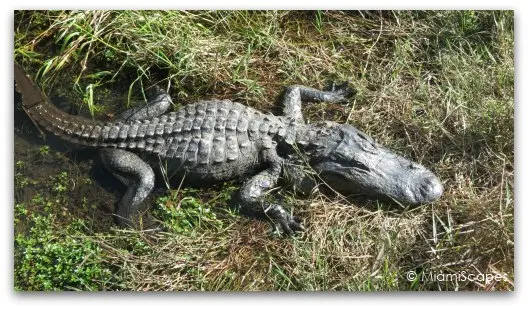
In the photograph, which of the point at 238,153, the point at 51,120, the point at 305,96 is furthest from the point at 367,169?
the point at 51,120

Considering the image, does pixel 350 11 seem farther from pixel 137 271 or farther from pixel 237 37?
pixel 137 271

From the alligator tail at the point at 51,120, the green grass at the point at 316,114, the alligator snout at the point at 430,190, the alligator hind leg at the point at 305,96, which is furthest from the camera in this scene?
the alligator hind leg at the point at 305,96

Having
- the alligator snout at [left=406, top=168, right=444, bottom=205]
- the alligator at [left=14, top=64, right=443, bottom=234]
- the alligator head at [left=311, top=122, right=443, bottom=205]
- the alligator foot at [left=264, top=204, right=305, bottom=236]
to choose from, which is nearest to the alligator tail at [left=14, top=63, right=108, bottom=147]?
the alligator at [left=14, top=64, right=443, bottom=234]

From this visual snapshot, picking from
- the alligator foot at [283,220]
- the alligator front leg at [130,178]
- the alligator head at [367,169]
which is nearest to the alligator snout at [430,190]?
the alligator head at [367,169]

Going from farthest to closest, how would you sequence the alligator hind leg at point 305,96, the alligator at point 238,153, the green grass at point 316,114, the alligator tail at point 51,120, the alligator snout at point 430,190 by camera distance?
1. the alligator hind leg at point 305,96
2. the alligator tail at point 51,120
3. the alligator at point 238,153
4. the alligator snout at point 430,190
5. the green grass at point 316,114

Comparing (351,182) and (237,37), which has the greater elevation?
(237,37)

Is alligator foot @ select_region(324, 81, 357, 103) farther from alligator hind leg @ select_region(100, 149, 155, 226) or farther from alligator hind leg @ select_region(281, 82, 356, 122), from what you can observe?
alligator hind leg @ select_region(100, 149, 155, 226)

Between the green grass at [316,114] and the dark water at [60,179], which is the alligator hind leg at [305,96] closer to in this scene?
the green grass at [316,114]
